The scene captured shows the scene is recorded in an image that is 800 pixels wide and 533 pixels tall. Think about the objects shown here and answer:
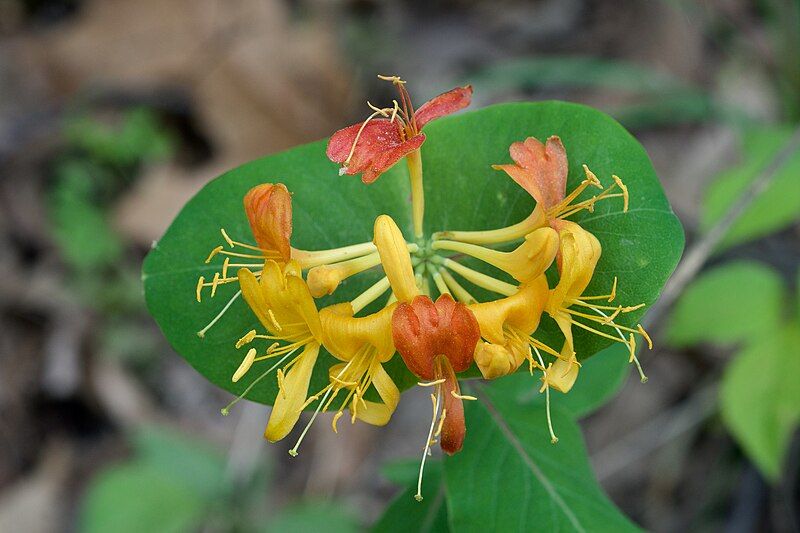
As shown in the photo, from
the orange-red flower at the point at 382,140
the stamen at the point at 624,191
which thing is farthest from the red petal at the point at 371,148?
the stamen at the point at 624,191

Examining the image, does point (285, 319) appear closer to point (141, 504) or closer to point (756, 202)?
point (756, 202)

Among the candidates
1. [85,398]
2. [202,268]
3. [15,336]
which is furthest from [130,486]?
[202,268]

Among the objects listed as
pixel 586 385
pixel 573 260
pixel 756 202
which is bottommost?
pixel 756 202

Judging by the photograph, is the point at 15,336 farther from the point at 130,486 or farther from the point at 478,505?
the point at 478,505

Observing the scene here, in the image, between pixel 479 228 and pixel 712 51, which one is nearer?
pixel 479 228

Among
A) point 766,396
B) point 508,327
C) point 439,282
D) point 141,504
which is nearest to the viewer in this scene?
point 508,327

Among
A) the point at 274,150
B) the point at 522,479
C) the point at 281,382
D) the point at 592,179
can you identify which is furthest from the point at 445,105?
the point at 274,150
